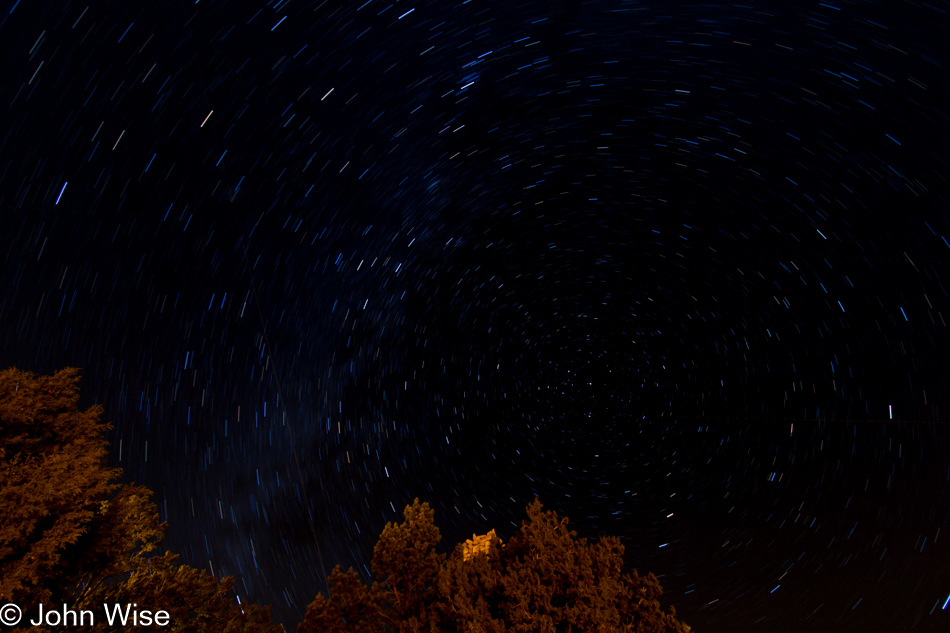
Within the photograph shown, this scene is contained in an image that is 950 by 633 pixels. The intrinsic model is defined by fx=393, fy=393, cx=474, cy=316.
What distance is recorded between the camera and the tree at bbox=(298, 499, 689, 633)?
8414mm

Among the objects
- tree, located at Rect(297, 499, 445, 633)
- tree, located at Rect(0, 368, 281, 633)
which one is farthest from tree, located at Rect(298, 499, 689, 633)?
tree, located at Rect(0, 368, 281, 633)

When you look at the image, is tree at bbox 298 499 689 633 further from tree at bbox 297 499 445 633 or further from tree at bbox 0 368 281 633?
tree at bbox 0 368 281 633

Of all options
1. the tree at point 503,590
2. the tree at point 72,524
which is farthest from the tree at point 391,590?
the tree at point 72,524

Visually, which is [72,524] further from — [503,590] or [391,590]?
[503,590]

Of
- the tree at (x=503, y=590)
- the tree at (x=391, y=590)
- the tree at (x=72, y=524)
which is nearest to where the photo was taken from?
the tree at (x=72, y=524)

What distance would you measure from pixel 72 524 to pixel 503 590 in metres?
8.06

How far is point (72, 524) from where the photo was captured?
20.6ft

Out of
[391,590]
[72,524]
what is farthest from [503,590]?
[72,524]

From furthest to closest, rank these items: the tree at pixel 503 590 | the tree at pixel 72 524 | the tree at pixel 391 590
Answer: the tree at pixel 391 590 → the tree at pixel 503 590 → the tree at pixel 72 524

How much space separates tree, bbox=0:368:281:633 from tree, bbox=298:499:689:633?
274cm

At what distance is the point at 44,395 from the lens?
715cm

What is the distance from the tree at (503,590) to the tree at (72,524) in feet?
9.00

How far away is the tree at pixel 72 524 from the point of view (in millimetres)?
5934

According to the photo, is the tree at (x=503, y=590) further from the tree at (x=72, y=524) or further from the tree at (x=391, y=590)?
Answer: the tree at (x=72, y=524)
